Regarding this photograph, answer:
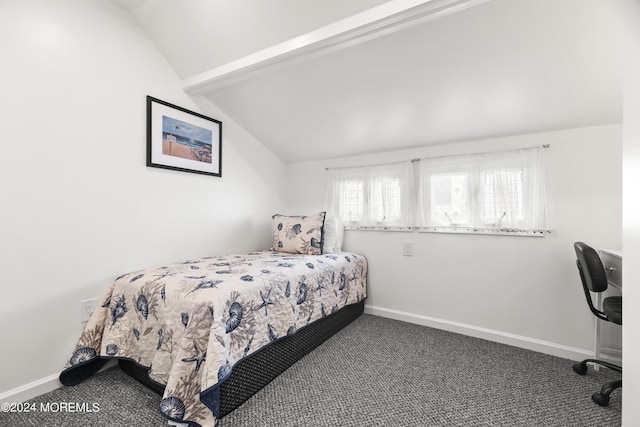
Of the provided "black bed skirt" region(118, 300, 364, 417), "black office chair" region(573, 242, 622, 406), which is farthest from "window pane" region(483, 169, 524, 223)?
"black bed skirt" region(118, 300, 364, 417)

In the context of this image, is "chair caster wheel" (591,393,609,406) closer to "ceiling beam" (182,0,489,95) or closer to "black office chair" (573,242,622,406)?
A: "black office chair" (573,242,622,406)

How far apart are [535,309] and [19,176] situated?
3684mm

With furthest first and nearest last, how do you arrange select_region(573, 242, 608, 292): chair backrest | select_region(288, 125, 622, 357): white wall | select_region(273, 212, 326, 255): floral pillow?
select_region(273, 212, 326, 255): floral pillow < select_region(288, 125, 622, 357): white wall < select_region(573, 242, 608, 292): chair backrest

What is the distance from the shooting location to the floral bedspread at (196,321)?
1.33 metres

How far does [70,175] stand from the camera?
1.74 metres

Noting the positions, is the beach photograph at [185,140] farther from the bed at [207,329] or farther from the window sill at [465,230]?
the window sill at [465,230]

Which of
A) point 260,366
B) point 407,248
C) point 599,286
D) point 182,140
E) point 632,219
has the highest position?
point 182,140

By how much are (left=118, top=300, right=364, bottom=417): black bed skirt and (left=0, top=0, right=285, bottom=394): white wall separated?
0.57 m

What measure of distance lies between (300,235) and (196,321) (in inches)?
60.5

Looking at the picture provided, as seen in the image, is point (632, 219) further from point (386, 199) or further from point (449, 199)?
point (386, 199)

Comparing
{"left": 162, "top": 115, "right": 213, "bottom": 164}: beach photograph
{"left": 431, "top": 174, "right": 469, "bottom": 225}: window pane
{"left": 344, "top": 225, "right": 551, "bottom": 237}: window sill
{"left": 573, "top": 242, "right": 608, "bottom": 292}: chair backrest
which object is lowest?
{"left": 573, "top": 242, "right": 608, "bottom": 292}: chair backrest

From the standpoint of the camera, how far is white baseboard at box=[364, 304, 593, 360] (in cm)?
212

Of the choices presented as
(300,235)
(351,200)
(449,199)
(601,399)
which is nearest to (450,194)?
(449,199)

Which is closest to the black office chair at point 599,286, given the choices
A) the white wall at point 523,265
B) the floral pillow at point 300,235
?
the white wall at point 523,265
